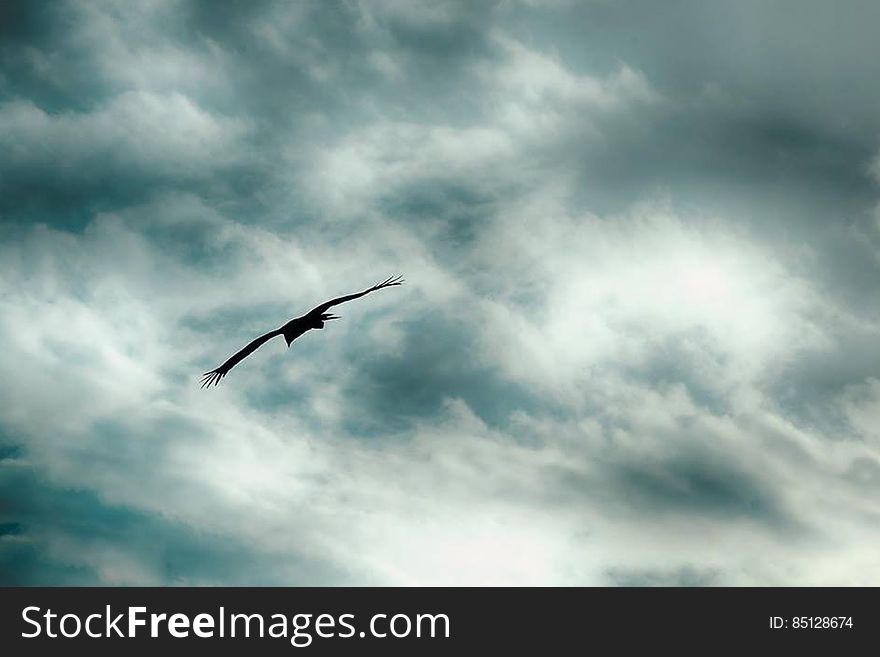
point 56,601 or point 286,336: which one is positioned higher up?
point 286,336

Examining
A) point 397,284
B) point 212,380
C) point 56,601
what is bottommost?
point 56,601

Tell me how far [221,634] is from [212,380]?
1193 inches

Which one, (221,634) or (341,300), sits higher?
(341,300)

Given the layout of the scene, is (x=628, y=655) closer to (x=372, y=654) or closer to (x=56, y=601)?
(x=372, y=654)

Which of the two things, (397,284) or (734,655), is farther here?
(734,655)

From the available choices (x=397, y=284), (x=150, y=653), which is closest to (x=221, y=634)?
(x=150, y=653)

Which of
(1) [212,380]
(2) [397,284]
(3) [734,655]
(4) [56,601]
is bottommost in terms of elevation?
(3) [734,655]

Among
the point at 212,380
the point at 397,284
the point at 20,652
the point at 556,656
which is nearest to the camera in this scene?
the point at 397,284

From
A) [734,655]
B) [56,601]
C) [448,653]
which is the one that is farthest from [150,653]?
[734,655]

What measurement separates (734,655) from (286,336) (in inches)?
1776

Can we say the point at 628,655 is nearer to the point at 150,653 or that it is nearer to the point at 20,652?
the point at 150,653

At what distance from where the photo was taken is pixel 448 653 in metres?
71.3

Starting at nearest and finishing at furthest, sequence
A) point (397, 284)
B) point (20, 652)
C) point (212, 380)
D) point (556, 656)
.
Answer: point (397, 284)
point (212, 380)
point (20, 652)
point (556, 656)

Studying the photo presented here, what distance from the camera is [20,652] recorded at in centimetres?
6819
